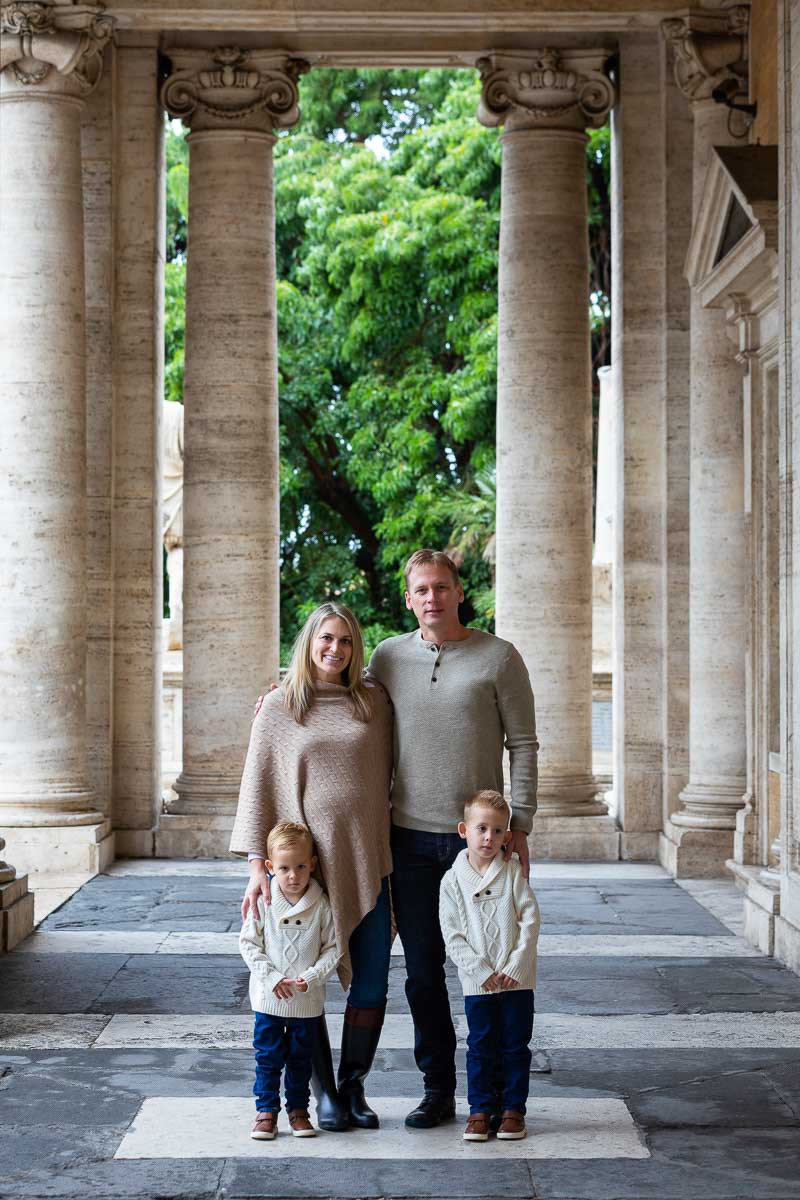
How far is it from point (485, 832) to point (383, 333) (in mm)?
29049

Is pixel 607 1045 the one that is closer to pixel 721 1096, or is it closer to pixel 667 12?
pixel 721 1096

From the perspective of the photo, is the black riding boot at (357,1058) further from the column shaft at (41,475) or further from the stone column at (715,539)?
the stone column at (715,539)

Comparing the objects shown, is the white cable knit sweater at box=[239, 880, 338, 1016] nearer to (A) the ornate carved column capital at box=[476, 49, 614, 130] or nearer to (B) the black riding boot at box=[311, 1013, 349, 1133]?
(B) the black riding boot at box=[311, 1013, 349, 1133]

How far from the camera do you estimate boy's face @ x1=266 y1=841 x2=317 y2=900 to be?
7539 mm

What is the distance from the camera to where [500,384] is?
18.9m

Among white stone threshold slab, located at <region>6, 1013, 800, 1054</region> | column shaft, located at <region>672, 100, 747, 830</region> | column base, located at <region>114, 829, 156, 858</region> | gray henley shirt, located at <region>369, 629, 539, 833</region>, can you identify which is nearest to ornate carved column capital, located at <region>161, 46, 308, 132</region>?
column shaft, located at <region>672, 100, 747, 830</region>

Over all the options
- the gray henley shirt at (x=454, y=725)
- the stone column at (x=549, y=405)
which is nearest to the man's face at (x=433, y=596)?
the gray henley shirt at (x=454, y=725)

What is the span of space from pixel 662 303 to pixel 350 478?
18727mm

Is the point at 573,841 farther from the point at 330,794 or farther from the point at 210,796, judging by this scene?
the point at 330,794

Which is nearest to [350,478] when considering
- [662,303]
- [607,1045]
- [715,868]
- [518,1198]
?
[662,303]

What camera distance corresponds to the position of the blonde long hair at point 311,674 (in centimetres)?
773

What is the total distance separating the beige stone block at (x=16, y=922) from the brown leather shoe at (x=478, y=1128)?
5.68 metres

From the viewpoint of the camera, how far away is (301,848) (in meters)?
7.57

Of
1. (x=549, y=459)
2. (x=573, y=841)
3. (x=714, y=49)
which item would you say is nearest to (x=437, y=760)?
(x=573, y=841)
